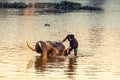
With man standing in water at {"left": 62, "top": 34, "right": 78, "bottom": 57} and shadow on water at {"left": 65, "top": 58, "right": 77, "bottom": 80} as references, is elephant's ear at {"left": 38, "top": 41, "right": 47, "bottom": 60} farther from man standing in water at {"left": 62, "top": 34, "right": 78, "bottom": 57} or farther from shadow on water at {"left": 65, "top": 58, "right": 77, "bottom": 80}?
man standing in water at {"left": 62, "top": 34, "right": 78, "bottom": 57}

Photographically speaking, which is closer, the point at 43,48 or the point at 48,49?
the point at 43,48

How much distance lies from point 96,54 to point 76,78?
26.1 ft

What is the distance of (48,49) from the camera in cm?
2673

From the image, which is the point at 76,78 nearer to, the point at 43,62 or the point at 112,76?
the point at 112,76

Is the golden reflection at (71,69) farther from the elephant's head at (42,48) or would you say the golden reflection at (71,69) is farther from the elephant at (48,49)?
the elephant's head at (42,48)

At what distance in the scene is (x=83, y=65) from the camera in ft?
80.2

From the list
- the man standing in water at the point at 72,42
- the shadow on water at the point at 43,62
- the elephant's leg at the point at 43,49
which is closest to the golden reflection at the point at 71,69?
the shadow on water at the point at 43,62

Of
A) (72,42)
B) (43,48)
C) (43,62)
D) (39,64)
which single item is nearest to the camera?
(39,64)

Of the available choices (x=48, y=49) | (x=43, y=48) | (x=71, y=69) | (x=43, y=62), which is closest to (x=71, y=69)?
(x=71, y=69)

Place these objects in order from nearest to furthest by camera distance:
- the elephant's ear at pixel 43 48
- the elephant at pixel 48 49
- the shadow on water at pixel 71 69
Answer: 1. the shadow on water at pixel 71 69
2. the elephant's ear at pixel 43 48
3. the elephant at pixel 48 49

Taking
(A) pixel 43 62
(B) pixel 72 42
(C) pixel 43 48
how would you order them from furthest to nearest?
(B) pixel 72 42 → (C) pixel 43 48 → (A) pixel 43 62

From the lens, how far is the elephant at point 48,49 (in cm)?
2645

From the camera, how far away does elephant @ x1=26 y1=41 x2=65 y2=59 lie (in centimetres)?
2645

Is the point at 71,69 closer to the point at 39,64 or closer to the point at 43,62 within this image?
the point at 39,64
